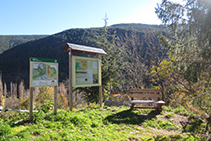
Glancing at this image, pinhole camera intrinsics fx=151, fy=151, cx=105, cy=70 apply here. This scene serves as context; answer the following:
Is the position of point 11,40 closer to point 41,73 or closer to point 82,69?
point 82,69

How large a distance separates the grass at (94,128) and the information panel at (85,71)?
1504mm

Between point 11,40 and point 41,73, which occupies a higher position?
point 11,40

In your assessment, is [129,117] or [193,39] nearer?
[193,39]

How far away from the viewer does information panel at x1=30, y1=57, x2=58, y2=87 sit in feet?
15.3

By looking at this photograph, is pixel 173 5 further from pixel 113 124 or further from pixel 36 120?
pixel 36 120

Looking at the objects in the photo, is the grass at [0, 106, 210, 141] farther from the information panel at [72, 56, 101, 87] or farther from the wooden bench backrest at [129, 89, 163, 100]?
the information panel at [72, 56, 101, 87]

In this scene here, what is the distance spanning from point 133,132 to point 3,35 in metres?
98.5

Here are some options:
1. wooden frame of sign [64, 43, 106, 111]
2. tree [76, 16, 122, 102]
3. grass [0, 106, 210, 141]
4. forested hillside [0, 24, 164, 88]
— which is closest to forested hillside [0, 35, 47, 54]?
forested hillside [0, 24, 164, 88]

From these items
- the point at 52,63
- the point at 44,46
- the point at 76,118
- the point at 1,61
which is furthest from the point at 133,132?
the point at 1,61

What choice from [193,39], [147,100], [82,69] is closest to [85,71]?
[82,69]

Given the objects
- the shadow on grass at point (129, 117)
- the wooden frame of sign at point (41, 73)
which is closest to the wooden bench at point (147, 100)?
the shadow on grass at point (129, 117)

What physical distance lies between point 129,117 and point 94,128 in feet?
6.23

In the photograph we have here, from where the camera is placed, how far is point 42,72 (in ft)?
16.2

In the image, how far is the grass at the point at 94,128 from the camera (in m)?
3.59
